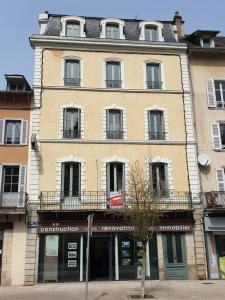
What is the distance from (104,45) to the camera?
20.2 metres

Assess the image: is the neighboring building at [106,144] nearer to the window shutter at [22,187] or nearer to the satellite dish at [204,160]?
the satellite dish at [204,160]

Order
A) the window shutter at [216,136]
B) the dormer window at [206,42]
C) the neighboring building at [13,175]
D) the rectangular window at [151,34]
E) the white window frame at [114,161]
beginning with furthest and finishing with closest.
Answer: the dormer window at [206,42]
the rectangular window at [151,34]
the window shutter at [216,136]
the white window frame at [114,161]
the neighboring building at [13,175]

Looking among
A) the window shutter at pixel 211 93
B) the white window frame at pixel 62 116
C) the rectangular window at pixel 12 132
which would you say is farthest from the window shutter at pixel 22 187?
the window shutter at pixel 211 93

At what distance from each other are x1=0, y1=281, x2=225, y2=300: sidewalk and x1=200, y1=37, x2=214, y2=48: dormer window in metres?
13.6

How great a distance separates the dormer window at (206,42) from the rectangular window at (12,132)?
12.0m

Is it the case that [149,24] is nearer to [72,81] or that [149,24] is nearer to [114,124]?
[72,81]

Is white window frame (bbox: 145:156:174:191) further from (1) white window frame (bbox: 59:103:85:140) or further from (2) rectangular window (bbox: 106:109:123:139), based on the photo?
(1) white window frame (bbox: 59:103:85:140)

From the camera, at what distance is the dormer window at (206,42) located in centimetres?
2175

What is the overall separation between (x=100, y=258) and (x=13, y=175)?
19.3ft

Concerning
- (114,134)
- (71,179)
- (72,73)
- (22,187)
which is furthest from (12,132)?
(114,134)

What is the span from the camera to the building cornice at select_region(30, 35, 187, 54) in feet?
64.8

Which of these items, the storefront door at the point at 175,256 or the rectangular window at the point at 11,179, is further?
the rectangular window at the point at 11,179

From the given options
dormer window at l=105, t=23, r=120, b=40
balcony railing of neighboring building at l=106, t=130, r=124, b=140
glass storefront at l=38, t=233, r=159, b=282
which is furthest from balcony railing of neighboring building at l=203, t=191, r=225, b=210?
dormer window at l=105, t=23, r=120, b=40

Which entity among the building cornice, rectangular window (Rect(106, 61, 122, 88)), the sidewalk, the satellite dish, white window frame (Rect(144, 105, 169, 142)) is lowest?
the sidewalk
